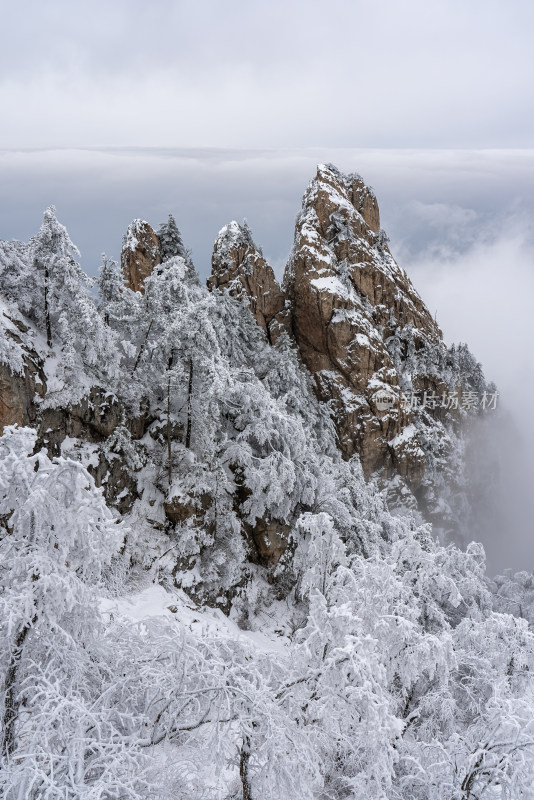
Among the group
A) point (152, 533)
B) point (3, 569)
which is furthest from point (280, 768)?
point (152, 533)

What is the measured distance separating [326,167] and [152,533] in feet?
142

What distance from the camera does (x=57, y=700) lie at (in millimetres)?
5051

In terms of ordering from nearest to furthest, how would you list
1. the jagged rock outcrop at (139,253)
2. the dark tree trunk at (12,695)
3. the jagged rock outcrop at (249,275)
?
the dark tree trunk at (12,695) < the jagged rock outcrop at (139,253) < the jagged rock outcrop at (249,275)

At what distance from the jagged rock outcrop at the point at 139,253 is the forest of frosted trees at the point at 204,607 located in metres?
12.3

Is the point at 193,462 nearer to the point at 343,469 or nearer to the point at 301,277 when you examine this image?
the point at 343,469

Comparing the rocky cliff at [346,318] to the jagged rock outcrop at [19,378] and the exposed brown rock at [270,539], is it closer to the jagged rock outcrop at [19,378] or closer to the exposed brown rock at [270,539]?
the exposed brown rock at [270,539]

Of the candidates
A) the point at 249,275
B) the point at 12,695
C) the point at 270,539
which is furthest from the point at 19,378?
the point at 249,275

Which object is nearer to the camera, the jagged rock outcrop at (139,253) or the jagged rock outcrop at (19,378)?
the jagged rock outcrop at (19,378)

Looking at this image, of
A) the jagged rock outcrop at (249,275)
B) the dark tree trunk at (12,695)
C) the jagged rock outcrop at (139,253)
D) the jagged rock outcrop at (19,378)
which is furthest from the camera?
the jagged rock outcrop at (249,275)

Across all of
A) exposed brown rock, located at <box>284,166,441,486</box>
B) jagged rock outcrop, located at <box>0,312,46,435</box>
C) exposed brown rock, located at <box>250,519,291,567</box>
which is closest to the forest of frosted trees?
jagged rock outcrop, located at <box>0,312,46,435</box>

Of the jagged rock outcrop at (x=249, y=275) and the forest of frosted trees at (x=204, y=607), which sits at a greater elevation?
the jagged rock outcrop at (x=249, y=275)

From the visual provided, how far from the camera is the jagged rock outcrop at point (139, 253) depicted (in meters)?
38.9

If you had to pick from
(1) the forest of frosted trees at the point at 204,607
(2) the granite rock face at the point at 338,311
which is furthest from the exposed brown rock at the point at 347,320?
(1) the forest of frosted trees at the point at 204,607

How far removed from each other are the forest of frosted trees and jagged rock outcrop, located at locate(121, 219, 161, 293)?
40.4ft
